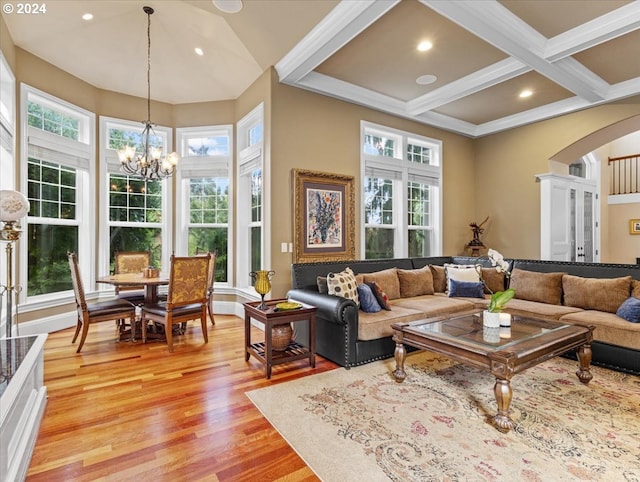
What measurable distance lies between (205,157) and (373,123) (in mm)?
2678

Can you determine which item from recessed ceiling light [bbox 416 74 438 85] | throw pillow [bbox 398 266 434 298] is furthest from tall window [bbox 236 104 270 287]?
recessed ceiling light [bbox 416 74 438 85]

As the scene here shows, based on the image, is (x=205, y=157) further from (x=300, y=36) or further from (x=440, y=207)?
(x=440, y=207)

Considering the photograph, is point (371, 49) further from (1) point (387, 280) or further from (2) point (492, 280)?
(2) point (492, 280)

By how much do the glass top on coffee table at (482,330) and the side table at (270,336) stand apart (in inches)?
36.4

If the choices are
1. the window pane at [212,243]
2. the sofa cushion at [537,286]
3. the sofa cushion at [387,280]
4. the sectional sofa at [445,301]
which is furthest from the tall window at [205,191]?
the sofa cushion at [537,286]

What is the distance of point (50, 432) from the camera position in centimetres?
221

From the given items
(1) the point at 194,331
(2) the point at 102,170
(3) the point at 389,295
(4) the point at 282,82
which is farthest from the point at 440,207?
(2) the point at 102,170

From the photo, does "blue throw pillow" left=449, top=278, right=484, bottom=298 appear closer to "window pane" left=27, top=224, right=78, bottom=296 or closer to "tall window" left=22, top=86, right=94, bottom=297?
"tall window" left=22, top=86, right=94, bottom=297

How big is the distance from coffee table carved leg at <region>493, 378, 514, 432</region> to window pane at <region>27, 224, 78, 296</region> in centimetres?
519

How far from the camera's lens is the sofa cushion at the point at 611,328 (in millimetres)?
3082

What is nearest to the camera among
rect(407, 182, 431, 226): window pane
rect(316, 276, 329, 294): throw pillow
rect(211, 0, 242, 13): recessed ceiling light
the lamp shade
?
the lamp shade

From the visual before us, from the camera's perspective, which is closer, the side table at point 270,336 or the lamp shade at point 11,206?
the lamp shade at point 11,206

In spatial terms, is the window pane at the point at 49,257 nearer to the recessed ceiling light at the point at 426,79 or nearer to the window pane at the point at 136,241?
the window pane at the point at 136,241

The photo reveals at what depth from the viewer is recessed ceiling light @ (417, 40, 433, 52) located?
144 inches
